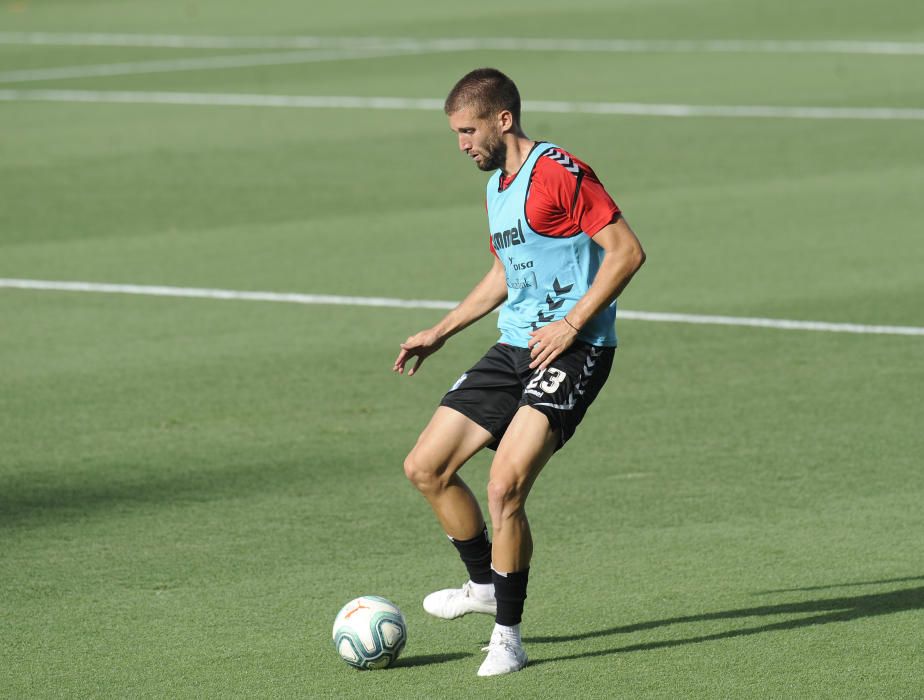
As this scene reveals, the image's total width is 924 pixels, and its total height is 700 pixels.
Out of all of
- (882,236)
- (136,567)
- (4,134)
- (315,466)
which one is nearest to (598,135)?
(882,236)

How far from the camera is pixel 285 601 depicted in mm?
6766

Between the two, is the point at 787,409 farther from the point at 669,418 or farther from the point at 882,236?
the point at 882,236

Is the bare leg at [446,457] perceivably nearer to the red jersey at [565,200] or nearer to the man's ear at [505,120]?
the red jersey at [565,200]

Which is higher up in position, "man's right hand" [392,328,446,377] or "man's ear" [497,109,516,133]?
"man's ear" [497,109,516,133]

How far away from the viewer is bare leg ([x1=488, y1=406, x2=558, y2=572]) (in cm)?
597

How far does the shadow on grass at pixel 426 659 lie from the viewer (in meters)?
6.20

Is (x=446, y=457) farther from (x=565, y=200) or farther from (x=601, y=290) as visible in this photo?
(x=565, y=200)

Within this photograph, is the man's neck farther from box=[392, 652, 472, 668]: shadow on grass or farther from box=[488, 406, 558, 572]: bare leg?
box=[392, 652, 472, 668]: shadow on grass

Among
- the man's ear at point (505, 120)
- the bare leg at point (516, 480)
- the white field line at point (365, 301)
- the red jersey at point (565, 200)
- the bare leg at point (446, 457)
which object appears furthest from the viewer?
the white field line at point (365, 301)

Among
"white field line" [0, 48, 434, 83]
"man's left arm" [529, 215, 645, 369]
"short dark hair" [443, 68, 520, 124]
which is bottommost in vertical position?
"man's left arm" [529, 215, 645, 369]

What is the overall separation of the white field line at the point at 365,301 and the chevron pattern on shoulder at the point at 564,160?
5120 mm

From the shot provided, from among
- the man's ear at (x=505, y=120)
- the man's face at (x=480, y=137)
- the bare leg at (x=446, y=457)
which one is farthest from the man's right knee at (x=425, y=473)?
the man's ear at (x=505, y=120)

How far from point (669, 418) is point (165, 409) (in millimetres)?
2835

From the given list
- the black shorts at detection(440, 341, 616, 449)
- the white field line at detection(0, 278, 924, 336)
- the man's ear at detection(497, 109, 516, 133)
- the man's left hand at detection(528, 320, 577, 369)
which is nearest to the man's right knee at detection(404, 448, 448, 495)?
the black shorts at detection(440, 341, 616, 449)
